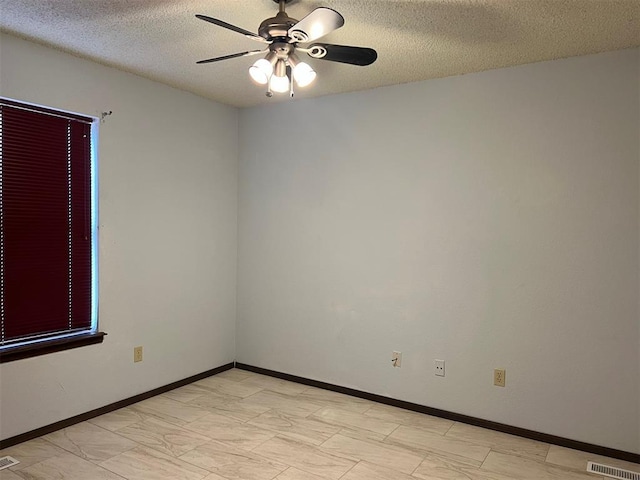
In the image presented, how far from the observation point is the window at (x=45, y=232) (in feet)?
9.16

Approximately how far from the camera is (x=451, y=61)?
9.77 ft

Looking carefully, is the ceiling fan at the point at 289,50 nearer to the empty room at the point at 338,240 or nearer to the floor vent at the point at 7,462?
the empty room at the point at 338,240

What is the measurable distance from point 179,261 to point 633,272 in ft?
10.3

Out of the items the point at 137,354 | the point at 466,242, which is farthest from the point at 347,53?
the point at 137,354

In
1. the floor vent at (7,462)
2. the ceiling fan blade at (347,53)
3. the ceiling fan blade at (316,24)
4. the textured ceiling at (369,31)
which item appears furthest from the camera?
the floor vent at (7,462)

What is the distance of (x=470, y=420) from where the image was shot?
10.5 ft

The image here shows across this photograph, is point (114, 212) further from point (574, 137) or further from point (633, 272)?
point (633, 272)

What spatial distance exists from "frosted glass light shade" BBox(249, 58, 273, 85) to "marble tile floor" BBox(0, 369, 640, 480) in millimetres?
2044

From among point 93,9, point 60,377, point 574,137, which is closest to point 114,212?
point 60,377

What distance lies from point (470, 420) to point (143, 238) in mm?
2656

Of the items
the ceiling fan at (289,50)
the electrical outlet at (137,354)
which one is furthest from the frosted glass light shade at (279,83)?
the electrical outlet at (137,354)

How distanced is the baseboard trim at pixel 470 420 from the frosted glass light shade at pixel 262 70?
2475 millimetres

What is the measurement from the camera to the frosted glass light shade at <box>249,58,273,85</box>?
220cm

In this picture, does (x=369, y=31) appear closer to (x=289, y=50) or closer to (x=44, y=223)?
(x=289, y=50)
